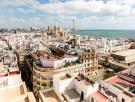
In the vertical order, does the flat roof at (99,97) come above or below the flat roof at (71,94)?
above

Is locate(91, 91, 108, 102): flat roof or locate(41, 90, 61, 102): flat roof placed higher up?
locate(91, 91, 108, 102): flat roof

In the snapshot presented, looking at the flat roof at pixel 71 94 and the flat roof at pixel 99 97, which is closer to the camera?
the flat roof at pixel 99 97

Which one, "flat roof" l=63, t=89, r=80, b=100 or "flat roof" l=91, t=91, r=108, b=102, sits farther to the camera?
"flat roof" l=63, t=89, r=80, b=100

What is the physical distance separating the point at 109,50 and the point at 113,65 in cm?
2510

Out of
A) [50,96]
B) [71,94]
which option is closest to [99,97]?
[71,94]

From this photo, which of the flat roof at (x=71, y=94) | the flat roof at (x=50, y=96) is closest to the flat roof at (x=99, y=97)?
the flat roof at (x=71, y=94)

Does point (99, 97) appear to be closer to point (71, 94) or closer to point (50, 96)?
point (71, 94)

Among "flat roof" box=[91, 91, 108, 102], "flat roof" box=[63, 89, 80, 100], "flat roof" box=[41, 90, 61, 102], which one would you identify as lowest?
"flat roof" box=[41, 90, 61, 102]

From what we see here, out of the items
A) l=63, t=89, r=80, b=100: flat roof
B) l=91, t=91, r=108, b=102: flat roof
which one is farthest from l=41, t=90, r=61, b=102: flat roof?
l=91, t=91, r=108, b=102: flat roof

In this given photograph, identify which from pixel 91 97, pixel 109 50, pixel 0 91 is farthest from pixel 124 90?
pixel 109 50

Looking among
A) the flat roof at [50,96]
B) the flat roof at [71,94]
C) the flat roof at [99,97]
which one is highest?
the flat roof at [99,97]

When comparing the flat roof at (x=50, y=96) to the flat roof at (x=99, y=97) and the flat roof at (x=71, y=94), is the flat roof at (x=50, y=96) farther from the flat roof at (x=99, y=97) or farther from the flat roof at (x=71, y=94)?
the flat roof at (x=99, y=97)

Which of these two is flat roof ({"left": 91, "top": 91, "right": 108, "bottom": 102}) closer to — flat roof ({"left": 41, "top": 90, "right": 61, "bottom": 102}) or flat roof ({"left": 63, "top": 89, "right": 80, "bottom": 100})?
flat roof ({"left": 63, "top": 89, "right": 80, "bottom": 100})

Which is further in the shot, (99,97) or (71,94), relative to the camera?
(71,94)
